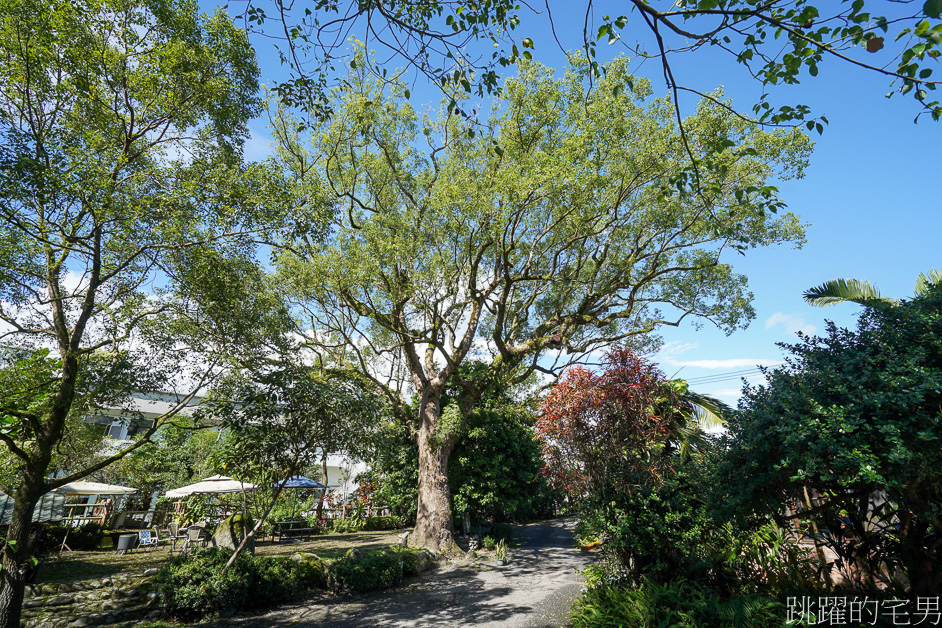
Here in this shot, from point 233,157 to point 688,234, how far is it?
10.8m

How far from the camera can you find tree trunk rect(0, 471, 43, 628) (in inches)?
222

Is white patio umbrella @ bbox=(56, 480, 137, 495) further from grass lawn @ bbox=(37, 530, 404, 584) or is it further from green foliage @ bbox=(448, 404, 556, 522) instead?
green foliage @ bbox=(448, 404, 556, 522)

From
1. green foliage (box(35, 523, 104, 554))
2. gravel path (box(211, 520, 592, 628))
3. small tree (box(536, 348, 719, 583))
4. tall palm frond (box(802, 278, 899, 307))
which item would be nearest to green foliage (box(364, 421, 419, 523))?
gravel path (box(211, 520, 592, 628))

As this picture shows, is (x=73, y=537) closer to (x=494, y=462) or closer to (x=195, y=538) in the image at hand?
(x=195, y=538)

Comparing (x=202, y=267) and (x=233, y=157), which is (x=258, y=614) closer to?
(x=202, y=267)

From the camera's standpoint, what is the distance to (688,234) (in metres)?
11.7

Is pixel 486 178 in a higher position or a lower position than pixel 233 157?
higher

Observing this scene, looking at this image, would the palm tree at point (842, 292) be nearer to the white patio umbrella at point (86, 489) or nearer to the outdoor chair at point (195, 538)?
the outdoor chair at point (195, 538)

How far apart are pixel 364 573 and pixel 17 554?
5.47 metres

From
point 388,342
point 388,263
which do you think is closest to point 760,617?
point 388,263

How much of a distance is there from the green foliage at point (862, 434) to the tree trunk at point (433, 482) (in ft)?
29.4

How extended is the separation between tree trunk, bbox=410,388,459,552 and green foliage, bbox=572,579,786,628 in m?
6.86

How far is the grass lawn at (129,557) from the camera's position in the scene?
9.52 metres

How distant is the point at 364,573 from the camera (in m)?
9.02
